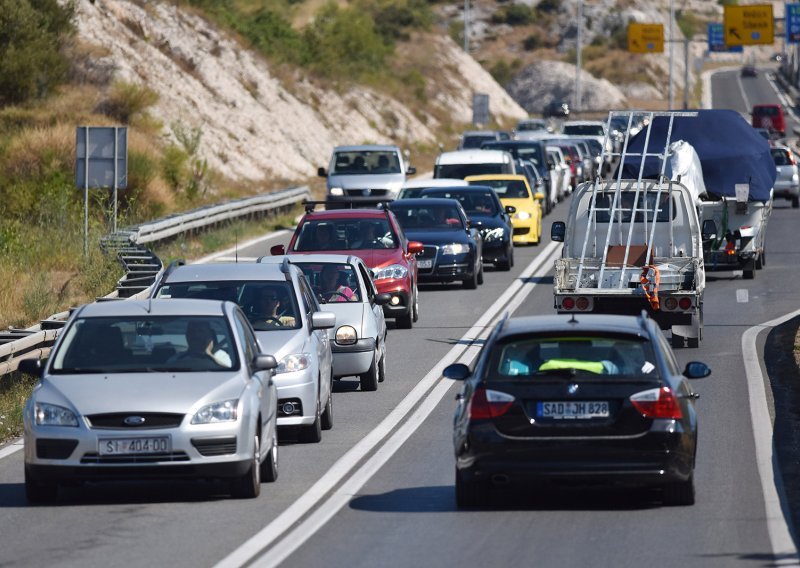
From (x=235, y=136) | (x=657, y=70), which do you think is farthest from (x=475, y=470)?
(x=657, y=70)

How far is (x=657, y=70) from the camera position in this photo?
168875mm

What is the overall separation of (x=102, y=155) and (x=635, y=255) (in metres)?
12.1

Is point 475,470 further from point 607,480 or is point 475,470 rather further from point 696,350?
point 696,350

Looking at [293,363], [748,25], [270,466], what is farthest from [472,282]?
[748,25]

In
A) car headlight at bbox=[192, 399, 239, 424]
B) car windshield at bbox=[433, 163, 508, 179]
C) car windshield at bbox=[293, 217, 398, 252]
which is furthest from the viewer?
car windshield at bbox=[433, 163, 508, 179]

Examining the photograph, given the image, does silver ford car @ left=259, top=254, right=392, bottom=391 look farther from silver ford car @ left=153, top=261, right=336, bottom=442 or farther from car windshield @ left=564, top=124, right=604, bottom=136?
car windshield @ left=564, top=124, right=604, bottom=136

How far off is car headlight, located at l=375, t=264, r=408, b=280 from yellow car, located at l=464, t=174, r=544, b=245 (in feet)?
45.3

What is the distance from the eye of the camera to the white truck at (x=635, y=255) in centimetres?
2119

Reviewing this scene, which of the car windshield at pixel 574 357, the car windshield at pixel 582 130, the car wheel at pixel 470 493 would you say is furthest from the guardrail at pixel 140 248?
the car windshield at pixel 582 130

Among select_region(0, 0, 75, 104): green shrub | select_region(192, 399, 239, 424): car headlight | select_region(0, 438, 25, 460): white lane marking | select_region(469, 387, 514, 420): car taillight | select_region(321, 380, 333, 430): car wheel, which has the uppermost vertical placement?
select_region(0, 0, 75, 104): green shrub

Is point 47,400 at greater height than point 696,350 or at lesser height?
greater

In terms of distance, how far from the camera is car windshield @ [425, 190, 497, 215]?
3316 centimetres

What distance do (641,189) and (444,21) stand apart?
6081 inches

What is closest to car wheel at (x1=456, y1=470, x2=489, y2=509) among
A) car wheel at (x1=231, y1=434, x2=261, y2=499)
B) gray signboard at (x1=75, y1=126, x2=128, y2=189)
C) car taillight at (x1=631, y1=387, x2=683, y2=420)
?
car taillight at (x1=631, y1=387, x2=683, y2=420)
